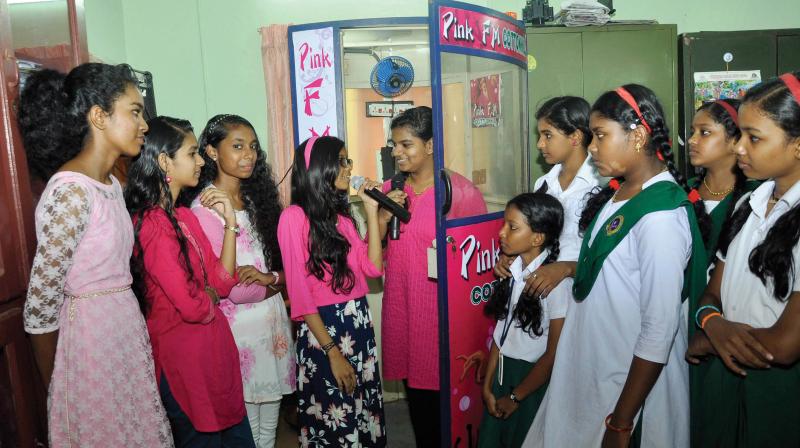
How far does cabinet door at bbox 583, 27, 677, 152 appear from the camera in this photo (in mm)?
3406

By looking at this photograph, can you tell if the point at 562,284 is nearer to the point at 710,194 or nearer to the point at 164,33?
the point at 710,194

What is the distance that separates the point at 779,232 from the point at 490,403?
1105 mm

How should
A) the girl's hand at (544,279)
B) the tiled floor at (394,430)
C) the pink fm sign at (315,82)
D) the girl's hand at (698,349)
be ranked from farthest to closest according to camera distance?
the pink fm sign at (315,82)
the tiled floor at (394,430)
the girl's hand at (544,279)
the girl's hand at (698,349)

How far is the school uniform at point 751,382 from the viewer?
1.43m

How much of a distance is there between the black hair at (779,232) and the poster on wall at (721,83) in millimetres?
2263

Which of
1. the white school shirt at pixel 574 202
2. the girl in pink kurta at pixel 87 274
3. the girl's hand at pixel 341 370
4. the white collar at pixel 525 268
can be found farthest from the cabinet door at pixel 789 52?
the girl in pink kurta at pixel 87 274

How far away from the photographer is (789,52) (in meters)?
3.52

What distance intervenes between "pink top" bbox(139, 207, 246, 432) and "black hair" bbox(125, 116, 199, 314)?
0.02 meters

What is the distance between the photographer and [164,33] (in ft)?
12.2

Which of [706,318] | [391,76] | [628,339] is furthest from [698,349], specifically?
[391,76]

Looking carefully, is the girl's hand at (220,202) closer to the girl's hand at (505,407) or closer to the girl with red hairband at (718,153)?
the girl's hand at (505,407)

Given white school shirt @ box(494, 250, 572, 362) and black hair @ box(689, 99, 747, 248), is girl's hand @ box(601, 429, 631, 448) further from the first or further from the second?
black hair @ box(689, 99, 747, 248)

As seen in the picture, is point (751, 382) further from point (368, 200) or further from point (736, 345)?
point (368, 200)

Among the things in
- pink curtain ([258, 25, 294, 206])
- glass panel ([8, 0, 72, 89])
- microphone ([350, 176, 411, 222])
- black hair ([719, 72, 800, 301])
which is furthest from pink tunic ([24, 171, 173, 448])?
pink curtain ([258, 25, 294, 206])
